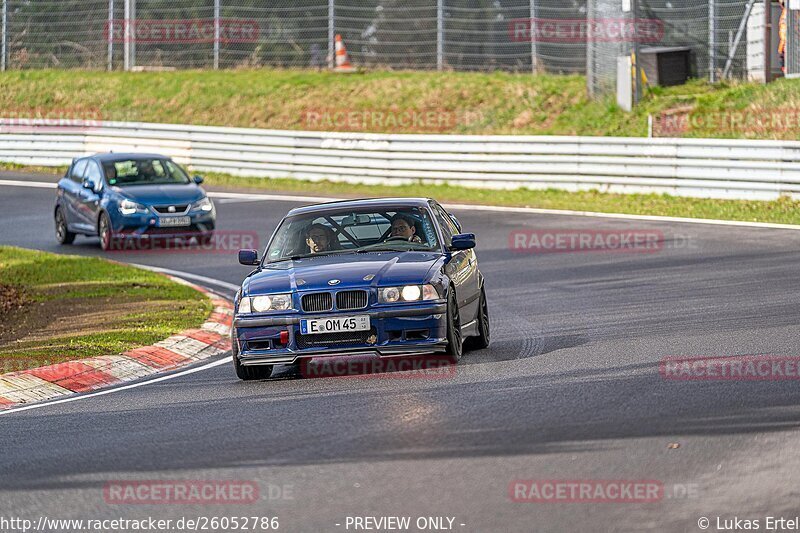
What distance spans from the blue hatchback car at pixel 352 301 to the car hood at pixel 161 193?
36.2 feet

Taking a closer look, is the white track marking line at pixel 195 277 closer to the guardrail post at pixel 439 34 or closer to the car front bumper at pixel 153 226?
the car front bumper at pixel 153 226

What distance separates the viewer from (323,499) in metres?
6.82

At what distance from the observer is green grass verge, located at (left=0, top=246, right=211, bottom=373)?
13.3m

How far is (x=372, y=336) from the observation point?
10625mm

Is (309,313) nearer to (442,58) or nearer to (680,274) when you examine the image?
(680,274)

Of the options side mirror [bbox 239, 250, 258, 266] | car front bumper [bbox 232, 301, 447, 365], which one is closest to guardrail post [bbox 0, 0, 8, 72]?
side mirror [bbox 239, 250, 258, 266]

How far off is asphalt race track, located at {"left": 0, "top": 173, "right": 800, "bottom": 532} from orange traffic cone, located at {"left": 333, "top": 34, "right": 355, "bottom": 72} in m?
26.2

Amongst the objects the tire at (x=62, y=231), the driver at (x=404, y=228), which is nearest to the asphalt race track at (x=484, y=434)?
the driver at (x=404, y=228)

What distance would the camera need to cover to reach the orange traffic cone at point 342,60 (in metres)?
39.8

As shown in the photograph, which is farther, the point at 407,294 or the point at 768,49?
the point at 768,49

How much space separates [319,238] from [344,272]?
108 centimetres

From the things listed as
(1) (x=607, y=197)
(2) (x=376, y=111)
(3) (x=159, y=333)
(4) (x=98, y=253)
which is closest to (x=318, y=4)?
(2) (x=376, y=111)

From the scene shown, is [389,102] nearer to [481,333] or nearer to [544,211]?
[544,211]

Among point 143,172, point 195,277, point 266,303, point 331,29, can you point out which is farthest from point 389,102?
point 266,303
